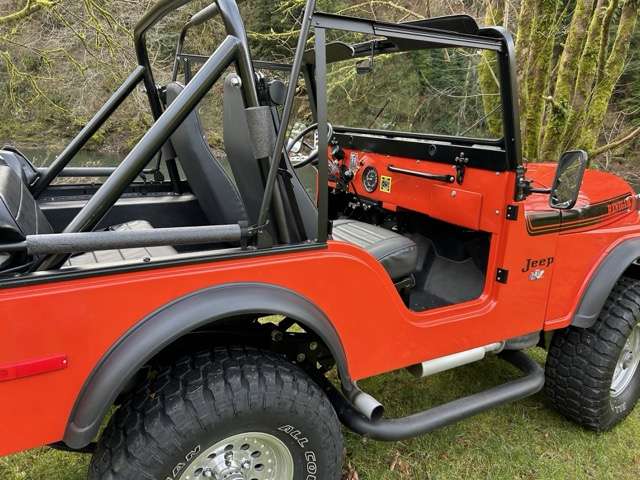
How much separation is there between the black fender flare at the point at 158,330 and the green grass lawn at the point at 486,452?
1.17 m

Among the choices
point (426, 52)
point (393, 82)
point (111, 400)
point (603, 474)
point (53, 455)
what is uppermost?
point (426, 52)

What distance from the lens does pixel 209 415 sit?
1.52 m

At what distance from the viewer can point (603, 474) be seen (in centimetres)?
245

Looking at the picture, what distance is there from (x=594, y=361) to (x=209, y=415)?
2.01 meters

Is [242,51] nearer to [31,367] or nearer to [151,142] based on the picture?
[151,142]

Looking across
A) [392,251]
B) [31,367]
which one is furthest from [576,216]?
[31,367]

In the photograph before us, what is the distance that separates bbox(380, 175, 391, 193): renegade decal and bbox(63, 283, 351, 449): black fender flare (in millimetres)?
1378

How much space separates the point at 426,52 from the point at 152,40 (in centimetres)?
372

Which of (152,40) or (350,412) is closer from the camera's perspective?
(350,412)

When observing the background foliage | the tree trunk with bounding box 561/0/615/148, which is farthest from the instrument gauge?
the tree trunk with bounding box 561/0/615/148

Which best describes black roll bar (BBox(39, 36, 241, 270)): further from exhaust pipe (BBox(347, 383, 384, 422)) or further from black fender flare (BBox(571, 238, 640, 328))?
black fender flare (BBox(571, 238, 640, 328))

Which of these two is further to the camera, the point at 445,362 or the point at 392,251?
the point at 392,251

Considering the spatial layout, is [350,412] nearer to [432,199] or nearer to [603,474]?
[432,199]

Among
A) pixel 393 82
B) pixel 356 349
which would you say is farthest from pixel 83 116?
pixel 356 349
